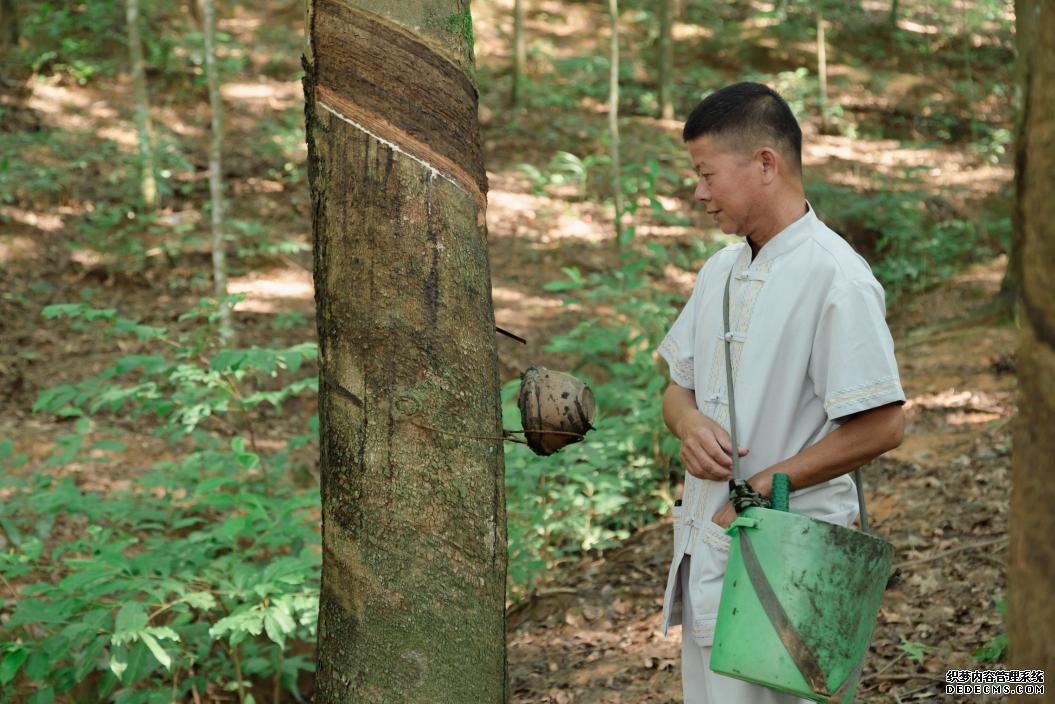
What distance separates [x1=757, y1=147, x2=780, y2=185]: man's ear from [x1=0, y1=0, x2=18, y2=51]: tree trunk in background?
15483mm

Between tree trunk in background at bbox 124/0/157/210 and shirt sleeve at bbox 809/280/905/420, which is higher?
shirt sleeve at bbox 809/280/905/420

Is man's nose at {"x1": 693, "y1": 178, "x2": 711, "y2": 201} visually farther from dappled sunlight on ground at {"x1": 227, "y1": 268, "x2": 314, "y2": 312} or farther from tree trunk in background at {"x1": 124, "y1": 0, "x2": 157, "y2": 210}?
tree trunk in background at {"x1": 124, "y1": 0, "x2": 157, "y2": 210}

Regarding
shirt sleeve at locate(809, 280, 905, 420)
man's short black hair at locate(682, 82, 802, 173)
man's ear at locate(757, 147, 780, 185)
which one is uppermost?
man's short black hair at locate(682, 82, 802, 173)

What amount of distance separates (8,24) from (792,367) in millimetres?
15940

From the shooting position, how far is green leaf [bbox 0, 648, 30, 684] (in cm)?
330

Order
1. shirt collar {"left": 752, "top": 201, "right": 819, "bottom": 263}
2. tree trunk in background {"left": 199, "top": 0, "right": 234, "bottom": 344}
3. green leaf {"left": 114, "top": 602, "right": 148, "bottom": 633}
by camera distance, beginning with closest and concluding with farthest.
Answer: shirt collar {"left": 752, "top": 201, "right": 819, "bottom": 263} < green leaf {"left": 114, "top": 602, "right": 148, "bottom": 633} < tree trunk in background {"left": 199, "top": 0, "right": 234, "bottom": 344}

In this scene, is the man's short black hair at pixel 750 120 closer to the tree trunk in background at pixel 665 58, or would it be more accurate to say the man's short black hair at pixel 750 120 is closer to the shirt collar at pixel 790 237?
the shirt collar at pixel 790 237

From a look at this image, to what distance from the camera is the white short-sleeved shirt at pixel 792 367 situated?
2084 millimetres

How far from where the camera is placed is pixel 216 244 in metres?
8.62

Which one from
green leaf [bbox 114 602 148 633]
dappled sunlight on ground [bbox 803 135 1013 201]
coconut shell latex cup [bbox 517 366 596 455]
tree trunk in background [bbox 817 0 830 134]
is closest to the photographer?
coconut shell latex cup [bbox 517 366 596 455]

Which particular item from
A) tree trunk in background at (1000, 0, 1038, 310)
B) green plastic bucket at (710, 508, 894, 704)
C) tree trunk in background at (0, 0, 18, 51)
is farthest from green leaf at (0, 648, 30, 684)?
tree trunk in background at (0, 0, 18, 51)

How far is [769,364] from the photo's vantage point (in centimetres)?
221

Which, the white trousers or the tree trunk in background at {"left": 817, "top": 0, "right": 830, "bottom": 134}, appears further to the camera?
the tree trunk in background at {"left": 817, "top": 0, "right": 830, "bottom": 134}

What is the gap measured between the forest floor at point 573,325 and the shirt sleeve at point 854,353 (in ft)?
6.48
